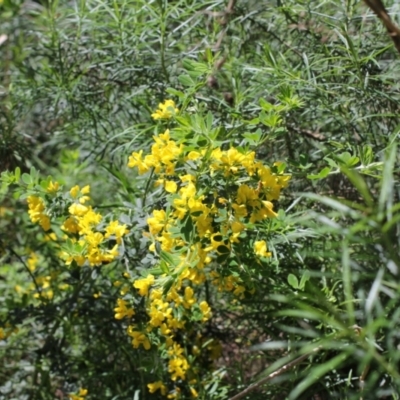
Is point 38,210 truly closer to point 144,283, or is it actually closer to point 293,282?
point 144,283

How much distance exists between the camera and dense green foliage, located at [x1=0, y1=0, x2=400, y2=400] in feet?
4.84

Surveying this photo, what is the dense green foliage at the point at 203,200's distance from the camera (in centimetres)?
147

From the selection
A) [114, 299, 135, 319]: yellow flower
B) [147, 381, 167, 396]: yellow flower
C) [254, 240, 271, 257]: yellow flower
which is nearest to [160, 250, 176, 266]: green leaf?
[254, 240, 271, 257]: yellow flower

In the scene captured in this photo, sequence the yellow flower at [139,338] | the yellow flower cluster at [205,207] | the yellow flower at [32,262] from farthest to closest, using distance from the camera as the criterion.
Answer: the yellow flower at [32,262], the yellow flower at [139,338], the yellow flower cluster at [205,207]

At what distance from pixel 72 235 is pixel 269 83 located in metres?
0.60

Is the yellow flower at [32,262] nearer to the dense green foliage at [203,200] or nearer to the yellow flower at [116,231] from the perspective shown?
the dense green foliage at [203,200]

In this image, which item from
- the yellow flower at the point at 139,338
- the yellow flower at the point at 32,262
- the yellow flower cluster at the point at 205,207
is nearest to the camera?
the yellow flower cluster at the point at 205,207

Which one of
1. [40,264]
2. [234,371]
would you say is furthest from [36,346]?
[234,371]

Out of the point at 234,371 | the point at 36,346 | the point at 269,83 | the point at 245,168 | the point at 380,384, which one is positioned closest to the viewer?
the point at 245,168

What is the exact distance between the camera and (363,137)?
185cm

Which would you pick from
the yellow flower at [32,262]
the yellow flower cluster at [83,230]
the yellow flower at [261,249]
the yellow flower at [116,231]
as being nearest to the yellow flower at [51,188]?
the yellow flower cluster at [83,230]

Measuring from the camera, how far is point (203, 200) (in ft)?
4.88

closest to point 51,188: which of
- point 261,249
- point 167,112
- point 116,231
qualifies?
point 116,231

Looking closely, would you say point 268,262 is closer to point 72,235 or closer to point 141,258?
point 141,258
